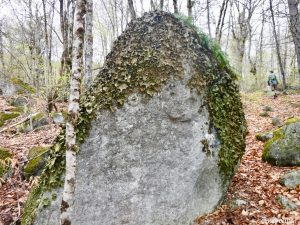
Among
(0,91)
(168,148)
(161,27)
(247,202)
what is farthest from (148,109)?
(0,91)

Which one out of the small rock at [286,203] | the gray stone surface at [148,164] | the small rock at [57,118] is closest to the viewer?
the gray stone surface at [148,164]

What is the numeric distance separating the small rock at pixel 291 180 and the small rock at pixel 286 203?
0.38 metres

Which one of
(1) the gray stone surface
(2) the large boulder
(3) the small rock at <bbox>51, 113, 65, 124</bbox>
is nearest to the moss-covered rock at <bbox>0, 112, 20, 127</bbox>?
(3) the small rock at <bbox>51, 113, 65, 124</bbox>

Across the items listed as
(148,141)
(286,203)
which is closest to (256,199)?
(286,203)

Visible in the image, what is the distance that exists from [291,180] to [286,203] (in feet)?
1.94

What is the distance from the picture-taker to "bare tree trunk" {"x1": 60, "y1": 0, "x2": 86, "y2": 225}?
104 inches

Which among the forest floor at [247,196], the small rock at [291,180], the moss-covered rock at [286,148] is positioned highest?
the moss-covered rock at [286,148]

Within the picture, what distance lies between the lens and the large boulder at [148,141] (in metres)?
3.90

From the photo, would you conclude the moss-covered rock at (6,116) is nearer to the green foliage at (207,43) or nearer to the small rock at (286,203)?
the green foliage at (207,43)

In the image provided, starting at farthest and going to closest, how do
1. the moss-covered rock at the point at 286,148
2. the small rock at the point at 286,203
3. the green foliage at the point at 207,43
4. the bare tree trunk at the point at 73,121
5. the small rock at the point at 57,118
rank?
1. the small rock at the point at 57,118
2. the moss-covered rock at the point at 286,148
3. the green foliage at the point at 207,43
4. the small rock at the point at 286,203
5. the bare tree trunk at the point at 73,121

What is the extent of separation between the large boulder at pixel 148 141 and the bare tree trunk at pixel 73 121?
1253 millimetres

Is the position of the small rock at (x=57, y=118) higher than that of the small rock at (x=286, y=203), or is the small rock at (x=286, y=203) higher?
the small rock at (x=57, y=118)

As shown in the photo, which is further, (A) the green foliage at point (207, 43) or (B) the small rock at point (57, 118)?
(B) the small rock at point (57, 118)

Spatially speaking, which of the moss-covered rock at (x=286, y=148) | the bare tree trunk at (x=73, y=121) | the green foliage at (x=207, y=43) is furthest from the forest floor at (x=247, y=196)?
the green foliage at (x=207, y=43)
